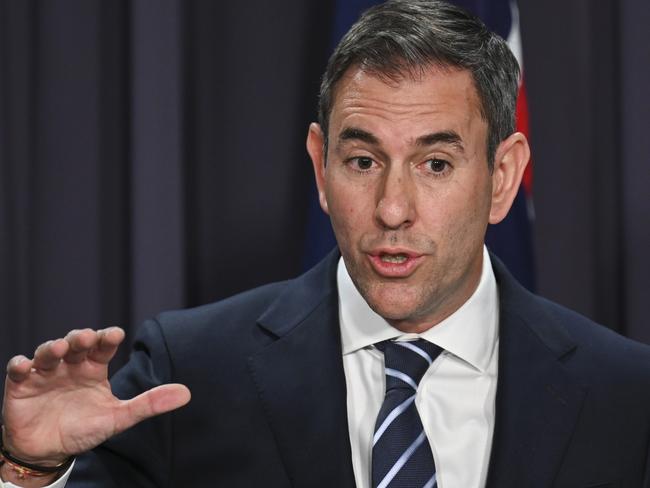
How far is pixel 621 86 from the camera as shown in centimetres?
255

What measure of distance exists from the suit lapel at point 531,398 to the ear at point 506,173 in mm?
162

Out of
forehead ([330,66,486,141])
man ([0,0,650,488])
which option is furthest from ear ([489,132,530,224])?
forehead ([330,66,486,141])

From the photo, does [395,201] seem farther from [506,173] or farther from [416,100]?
[506,173]

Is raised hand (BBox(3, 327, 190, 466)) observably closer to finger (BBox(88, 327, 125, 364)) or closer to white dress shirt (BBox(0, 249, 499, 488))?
finger (BBox(88, 327, 125, 364))

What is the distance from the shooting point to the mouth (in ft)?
5.45

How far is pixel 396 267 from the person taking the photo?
166 centimetres

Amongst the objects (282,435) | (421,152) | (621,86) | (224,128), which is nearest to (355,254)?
(421,152)

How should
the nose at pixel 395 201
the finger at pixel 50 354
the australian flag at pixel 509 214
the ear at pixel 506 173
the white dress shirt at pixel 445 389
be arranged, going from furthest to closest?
the australian flag at pixel 509 214
the ear at pixel 506 173
the white dress shirt at pixel 445 389
the nose at pixel 395 201
the finger at pixel 50 354

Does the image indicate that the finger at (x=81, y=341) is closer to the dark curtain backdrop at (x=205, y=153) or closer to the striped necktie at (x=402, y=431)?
the striped necktie at (x=402, y=431)

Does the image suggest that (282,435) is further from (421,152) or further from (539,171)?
(539,171)

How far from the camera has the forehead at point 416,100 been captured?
168 centimetres

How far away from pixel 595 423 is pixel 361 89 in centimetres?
67

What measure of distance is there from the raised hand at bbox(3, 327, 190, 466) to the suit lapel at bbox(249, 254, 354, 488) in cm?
28

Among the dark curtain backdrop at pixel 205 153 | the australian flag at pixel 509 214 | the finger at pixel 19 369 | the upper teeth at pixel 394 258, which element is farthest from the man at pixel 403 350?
the dark curtain backdrop at pixel 205 153
